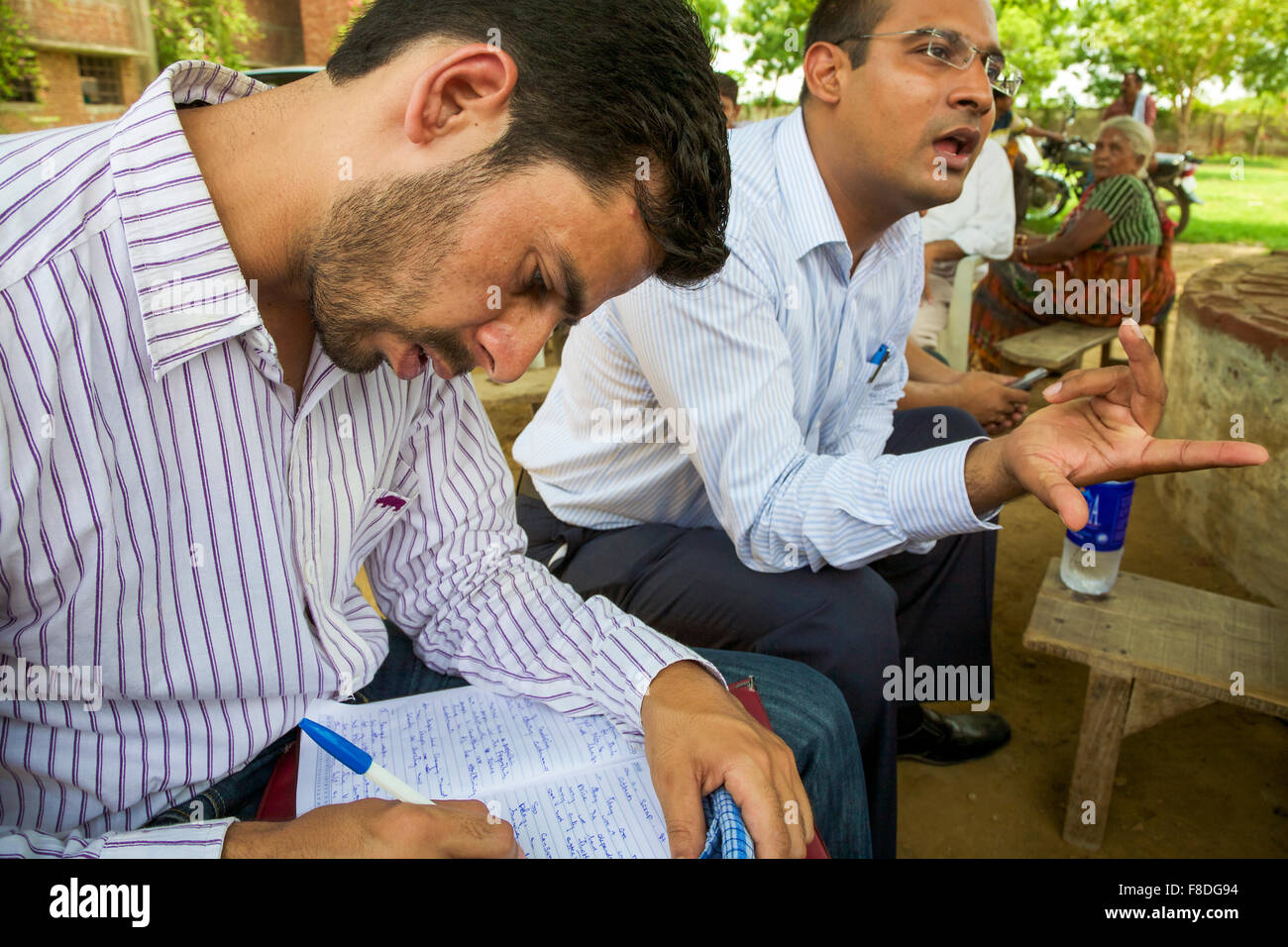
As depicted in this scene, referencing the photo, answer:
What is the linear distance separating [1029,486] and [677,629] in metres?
0.77

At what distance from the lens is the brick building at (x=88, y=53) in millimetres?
14195

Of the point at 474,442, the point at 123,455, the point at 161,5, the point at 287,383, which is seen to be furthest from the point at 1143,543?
the point at 161,5

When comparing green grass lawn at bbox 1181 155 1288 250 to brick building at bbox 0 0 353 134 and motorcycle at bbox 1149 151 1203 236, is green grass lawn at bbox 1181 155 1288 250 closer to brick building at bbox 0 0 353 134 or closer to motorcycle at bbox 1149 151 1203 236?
motorcycle at bbox 1149 151 1203 236

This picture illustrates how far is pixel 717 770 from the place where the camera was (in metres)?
1.18

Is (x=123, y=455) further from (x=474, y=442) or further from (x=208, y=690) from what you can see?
(x=474, y=442)

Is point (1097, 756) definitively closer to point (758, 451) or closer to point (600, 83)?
point (758, 451)

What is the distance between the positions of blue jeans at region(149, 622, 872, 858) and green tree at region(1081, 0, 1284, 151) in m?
19.0

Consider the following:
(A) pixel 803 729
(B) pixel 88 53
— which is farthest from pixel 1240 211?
(B) pixel 88 53

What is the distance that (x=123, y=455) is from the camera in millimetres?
1074

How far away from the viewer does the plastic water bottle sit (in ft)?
7.57

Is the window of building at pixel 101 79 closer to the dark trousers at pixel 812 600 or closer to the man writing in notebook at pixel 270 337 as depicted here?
the dark trousers at pixel 812 600

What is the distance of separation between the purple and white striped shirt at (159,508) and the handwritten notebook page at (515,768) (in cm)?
5

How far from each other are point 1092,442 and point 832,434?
84 centimetres
